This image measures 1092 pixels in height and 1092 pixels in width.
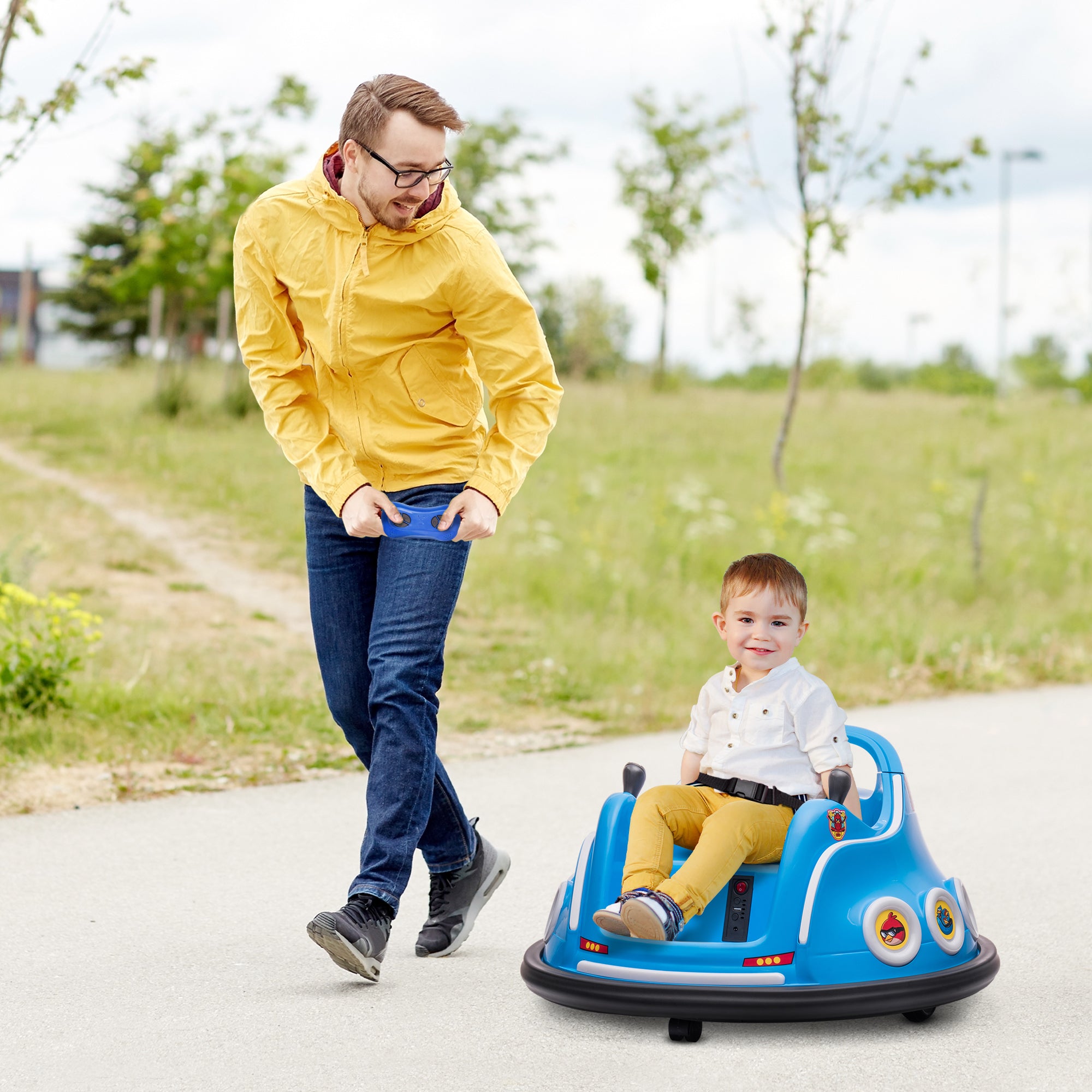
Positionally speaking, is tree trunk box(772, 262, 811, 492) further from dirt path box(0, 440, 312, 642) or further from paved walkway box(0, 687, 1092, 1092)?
paved walkway box(0, 687, 1092, 1092)

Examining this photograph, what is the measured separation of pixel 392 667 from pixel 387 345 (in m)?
0.79

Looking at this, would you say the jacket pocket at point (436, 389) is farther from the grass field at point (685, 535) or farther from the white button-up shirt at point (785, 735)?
the grass field at point (685, 535)

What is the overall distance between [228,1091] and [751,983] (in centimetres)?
111

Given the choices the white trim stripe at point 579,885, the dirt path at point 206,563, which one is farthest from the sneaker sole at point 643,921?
the dirt path at point 206,563

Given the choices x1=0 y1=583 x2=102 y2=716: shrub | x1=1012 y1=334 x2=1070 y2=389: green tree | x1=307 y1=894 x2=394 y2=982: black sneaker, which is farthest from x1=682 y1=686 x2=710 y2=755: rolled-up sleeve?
x1=1012 y1=334 x2=1070 y2=389: green tree

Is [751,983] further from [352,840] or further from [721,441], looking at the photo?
[721,441]

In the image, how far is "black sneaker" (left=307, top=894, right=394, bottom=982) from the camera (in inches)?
131

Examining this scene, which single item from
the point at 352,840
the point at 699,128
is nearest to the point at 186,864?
the point at 352,840

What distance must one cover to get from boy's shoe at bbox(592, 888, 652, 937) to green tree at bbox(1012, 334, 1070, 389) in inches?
1304

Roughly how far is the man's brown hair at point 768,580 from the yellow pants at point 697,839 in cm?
49

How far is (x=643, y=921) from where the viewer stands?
3172 millimetres

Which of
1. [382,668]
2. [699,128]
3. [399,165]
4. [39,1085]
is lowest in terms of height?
[39,1085]

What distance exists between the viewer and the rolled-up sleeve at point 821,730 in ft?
11.6

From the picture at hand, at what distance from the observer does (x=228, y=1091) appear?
115 inches
